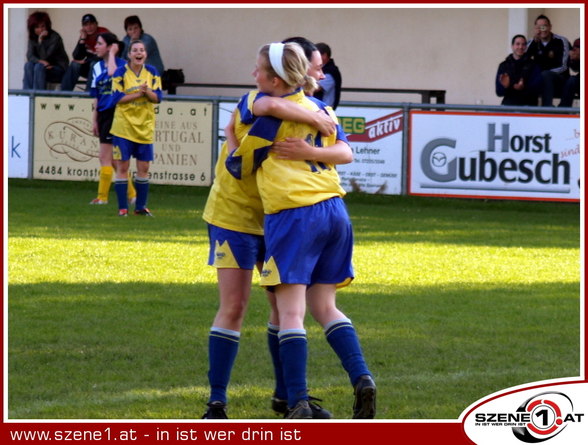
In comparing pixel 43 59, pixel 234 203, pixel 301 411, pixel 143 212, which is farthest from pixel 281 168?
pixel 43 59

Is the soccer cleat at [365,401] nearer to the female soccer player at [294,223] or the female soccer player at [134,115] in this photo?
the female soccer player at [294,223]

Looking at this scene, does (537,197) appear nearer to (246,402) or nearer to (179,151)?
(179,151)

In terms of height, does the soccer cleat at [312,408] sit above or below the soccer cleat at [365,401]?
below

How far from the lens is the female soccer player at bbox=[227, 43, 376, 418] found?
582 centimetres

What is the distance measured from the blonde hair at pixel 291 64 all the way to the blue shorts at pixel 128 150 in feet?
30.7

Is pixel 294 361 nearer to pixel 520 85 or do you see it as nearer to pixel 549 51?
pixel 520 85

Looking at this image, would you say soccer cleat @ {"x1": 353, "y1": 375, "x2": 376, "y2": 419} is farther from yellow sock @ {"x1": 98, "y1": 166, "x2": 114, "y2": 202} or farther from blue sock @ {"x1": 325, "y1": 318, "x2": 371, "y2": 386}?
yellow sock @ {"x1": 98, "y1": 166, "x2": 114, "y2": 202}

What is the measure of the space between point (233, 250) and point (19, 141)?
45.4 ft

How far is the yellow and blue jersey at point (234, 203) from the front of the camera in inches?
241

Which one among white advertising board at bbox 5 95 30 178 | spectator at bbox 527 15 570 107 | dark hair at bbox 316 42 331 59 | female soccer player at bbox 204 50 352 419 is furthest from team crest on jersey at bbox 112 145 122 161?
female soccer player at bbox 204 50 352 419

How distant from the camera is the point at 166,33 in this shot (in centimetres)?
2580

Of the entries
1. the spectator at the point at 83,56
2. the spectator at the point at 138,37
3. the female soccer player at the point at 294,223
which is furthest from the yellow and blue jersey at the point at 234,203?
the spectator at the point at 83,56

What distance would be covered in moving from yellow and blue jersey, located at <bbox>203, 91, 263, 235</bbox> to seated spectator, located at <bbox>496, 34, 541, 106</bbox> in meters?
13.6

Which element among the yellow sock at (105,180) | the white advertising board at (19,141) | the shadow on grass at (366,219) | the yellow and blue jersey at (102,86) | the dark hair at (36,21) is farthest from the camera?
the dark hair at (36,21)
